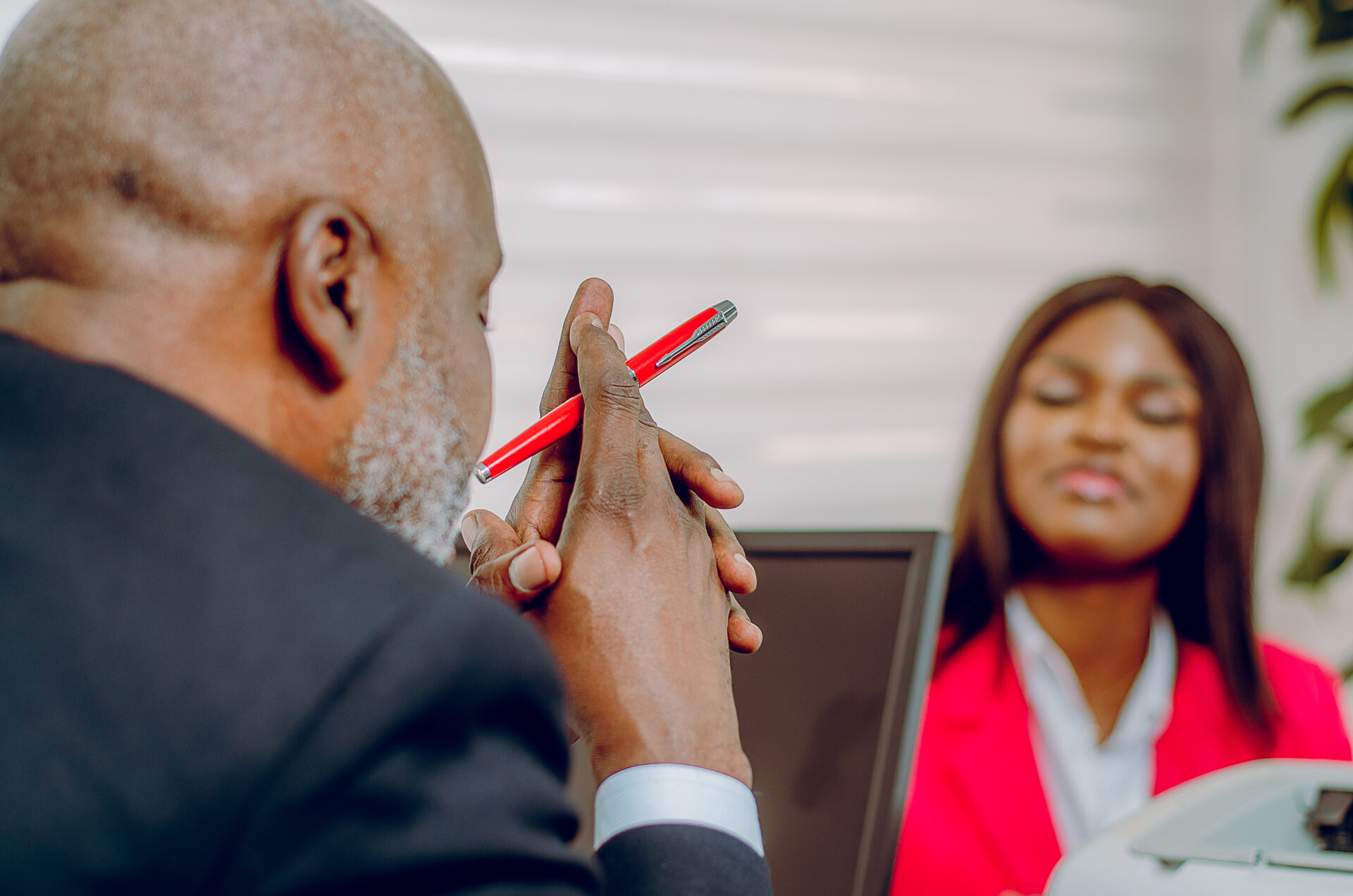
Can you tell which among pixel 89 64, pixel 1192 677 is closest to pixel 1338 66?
pixel 1192 677

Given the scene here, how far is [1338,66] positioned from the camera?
1780 mm

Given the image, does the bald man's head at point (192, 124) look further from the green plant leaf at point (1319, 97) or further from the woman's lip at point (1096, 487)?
the green plant leaf at point (1319, 97)

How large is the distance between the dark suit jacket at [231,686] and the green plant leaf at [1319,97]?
5.75 feet

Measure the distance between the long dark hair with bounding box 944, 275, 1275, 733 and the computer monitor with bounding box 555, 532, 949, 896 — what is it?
632 millimetres

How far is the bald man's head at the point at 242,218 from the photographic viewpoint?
0.47m

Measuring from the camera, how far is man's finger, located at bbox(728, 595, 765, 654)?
637mm

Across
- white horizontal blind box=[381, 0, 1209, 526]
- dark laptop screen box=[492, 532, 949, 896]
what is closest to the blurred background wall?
white horizontal blind box=[381, 0, 1209, 526]

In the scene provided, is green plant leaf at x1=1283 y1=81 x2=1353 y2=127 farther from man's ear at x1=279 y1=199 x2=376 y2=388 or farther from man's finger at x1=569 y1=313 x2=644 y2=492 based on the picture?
man's ear at x1=279 y1=199 x2=376 y2=388

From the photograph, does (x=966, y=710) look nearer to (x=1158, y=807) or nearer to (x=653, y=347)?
(x=1158, y=807)

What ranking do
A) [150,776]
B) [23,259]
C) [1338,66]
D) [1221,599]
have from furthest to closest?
[1338,66] < [1221,599] < [23,259] < [150,776]

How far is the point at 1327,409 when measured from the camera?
5.27ft

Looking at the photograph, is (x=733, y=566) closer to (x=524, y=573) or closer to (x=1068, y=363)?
(x=524, y=573)

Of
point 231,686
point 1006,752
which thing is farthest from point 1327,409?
point 231,686

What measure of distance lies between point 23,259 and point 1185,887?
691 millimetres
